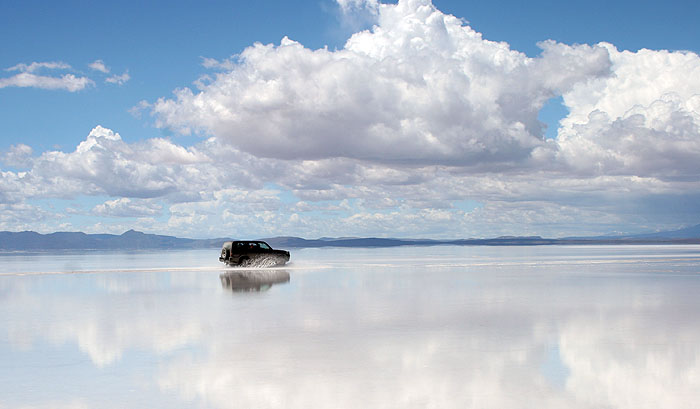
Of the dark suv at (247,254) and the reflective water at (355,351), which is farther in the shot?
the dark suv at (247,254)

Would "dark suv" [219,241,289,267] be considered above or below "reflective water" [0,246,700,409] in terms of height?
above

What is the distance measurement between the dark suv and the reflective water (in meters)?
26.3

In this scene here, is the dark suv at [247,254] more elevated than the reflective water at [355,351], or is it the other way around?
the dark suv at [247,254]

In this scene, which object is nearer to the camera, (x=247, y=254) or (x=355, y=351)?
(x=355, y=351)

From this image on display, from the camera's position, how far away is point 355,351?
539 inches

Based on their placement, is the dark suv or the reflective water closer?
the reflective water

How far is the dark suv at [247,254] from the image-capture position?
5250cm

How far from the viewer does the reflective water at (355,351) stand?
32.8ft

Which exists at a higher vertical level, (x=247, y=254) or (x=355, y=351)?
(x=247, y=254)

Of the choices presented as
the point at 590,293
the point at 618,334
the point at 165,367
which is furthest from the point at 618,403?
the point at 590,293

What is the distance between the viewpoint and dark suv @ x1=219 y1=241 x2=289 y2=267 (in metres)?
52.5

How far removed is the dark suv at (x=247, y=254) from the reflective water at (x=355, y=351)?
26.3 metres

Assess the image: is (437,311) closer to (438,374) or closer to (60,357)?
(438,374)

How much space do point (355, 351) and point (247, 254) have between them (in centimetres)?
3998
